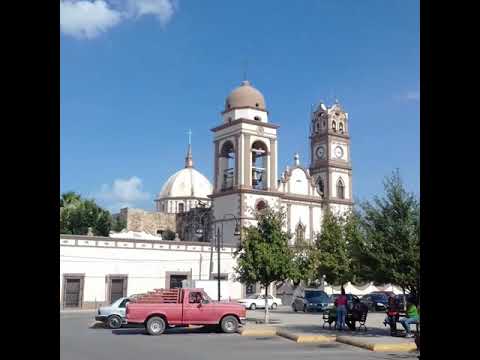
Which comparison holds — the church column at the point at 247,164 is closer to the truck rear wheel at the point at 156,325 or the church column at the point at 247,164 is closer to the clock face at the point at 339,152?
the clock face at the point at 339,152

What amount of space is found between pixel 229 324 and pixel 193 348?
17.0 feet

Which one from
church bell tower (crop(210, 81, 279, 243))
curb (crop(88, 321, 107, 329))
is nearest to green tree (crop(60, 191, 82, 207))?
church bell tower (crop(210, 81, 279, 243))

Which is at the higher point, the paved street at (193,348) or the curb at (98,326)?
the paved street at (193,348)

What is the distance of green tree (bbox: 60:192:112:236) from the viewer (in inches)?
2494

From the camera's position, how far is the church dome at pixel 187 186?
86625mm

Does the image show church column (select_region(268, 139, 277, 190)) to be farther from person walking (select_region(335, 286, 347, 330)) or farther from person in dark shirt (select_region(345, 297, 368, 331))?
person walking (select_region(335, 286, 347, 330))

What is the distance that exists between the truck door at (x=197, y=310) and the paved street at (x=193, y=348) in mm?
476

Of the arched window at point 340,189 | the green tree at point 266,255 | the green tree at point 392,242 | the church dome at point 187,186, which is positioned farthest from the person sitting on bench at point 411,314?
the church dome at point 187,186

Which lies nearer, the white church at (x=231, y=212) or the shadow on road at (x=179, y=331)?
the shadow on road at (x=179, y=331)

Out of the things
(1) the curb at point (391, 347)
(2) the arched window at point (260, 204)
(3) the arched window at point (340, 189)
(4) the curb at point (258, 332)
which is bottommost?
(4) the curb at point (258, 332)

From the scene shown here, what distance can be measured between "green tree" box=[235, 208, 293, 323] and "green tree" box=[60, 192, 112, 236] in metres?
38.5
